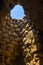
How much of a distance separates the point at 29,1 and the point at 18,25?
269cm

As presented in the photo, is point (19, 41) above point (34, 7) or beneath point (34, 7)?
beneath

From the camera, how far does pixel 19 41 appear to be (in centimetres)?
539

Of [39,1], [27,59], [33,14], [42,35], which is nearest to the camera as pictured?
[39,1]

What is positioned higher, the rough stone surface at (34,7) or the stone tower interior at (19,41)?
the rough stone surface at (34,7)

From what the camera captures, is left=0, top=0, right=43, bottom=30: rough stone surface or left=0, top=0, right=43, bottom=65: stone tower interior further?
left=0, top=0, right=43, bottom=65: stone tower interior

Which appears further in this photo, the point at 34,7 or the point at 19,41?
the point at 19,41

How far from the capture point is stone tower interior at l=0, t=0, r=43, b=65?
14.3ft

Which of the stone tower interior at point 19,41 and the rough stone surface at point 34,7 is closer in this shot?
the rough stone surface at point 34,7

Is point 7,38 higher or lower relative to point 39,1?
lower

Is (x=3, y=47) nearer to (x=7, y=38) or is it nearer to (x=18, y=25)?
(x=7, y=38)

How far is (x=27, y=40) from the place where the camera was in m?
4.92

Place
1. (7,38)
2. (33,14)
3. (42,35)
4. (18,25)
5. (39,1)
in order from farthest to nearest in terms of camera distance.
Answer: (18,25)
(7,38)
(42,35)
(33,14)
(39,1)

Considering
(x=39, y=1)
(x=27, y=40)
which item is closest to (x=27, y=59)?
(x=27, y=40)

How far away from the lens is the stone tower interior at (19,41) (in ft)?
14.3
